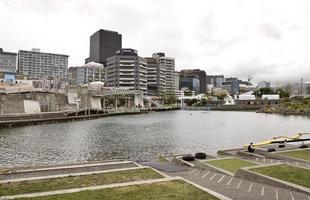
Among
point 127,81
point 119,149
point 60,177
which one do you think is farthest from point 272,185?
point 127,81

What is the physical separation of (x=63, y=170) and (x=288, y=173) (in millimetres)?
13271

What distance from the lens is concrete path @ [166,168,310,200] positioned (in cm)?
1249

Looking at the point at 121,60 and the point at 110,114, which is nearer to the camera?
the point at 110,114

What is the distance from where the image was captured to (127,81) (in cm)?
19862

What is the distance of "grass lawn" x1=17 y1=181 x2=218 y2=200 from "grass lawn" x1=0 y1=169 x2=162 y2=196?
1.95m

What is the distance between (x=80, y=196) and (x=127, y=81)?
617ft

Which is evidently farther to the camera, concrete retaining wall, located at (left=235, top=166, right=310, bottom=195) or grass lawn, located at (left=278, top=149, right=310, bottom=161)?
grass lawn, located at (left=278, top=149, right=310, bottom=161)

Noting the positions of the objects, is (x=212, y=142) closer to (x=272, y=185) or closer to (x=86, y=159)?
(x=86, y=159)

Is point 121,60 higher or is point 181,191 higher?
point 121,60

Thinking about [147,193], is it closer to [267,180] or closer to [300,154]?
[267,180]

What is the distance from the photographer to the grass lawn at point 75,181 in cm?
1360

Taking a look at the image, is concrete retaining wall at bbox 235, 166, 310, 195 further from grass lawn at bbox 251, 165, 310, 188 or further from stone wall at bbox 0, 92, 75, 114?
stone wall at bbox 0, 92, 75, 114

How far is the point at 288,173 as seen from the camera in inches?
623

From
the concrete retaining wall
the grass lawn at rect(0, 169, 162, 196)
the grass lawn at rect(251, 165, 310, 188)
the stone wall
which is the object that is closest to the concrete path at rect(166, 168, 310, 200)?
the concrete retaining wall
